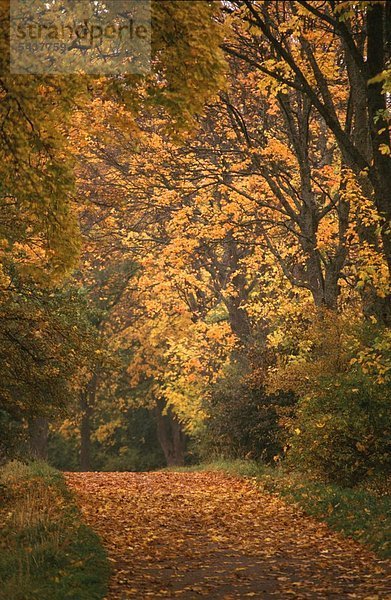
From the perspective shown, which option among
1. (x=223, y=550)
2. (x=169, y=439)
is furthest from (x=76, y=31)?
(x=169, y=439)

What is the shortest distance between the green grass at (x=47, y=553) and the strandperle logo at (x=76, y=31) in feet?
15.6

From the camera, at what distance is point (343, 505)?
36.0 feet

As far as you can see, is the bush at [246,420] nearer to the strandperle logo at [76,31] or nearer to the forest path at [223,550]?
the forest path at [223,550]

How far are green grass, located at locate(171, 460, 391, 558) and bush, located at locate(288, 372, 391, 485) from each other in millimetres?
380

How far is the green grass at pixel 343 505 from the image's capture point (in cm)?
922

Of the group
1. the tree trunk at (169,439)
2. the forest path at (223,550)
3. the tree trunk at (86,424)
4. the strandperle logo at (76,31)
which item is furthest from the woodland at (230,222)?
the tree trunk at (169,439)

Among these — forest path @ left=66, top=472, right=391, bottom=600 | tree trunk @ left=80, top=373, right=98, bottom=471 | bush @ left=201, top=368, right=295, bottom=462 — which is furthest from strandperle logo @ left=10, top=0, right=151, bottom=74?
tree trunk @ left=80, top=373, right=98, bottom=471

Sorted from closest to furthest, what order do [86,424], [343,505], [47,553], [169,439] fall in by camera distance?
[47,553]
[343,505]
[86,424]
[169,439]

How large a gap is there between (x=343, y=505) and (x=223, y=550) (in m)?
2.47

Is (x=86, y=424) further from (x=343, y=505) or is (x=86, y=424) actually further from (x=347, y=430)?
(x=343, y=505)

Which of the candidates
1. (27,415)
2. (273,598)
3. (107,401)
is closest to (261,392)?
(27,415)

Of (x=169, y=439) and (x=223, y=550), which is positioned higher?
(x=169, y=439)

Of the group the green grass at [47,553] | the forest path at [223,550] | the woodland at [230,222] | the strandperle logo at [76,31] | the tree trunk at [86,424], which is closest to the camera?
the green grass at [47,553]

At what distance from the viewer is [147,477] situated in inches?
750
